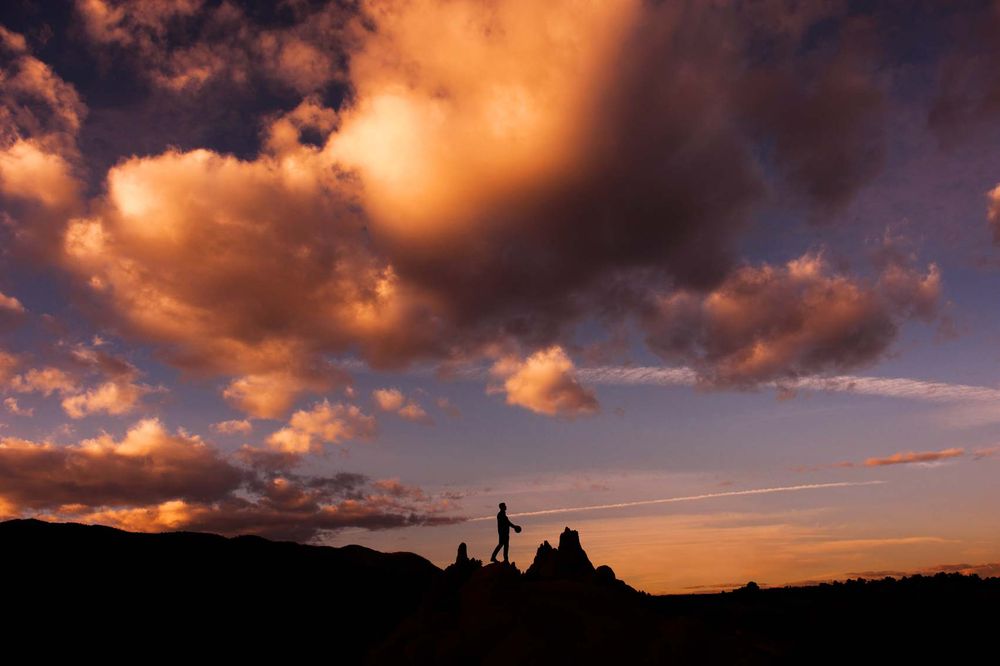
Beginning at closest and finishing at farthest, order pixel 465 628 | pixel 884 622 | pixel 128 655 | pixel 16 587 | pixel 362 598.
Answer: pixel 884 622
pixel 465 628
pixel 128 655
pixel 16 587
pixel 362 598

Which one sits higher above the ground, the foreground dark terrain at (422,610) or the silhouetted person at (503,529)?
the silhouetted person at (503,529)

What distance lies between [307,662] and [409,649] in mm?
30027

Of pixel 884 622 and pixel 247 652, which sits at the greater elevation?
pixel 884 622

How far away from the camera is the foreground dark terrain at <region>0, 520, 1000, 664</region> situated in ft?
70.2

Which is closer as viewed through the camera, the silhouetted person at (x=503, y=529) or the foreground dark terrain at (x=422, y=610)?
the foreground dark terrain at (x=422, y=610)

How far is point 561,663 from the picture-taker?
2259cm

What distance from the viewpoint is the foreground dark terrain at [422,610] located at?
70.2ft

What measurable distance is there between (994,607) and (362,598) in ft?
206

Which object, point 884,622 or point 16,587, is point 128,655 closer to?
point 16,587

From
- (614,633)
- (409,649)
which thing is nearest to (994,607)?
(614,633)

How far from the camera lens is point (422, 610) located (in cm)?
2977

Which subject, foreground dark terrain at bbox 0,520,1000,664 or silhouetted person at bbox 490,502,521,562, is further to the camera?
silhouetted person at bbox 490,502,521,562

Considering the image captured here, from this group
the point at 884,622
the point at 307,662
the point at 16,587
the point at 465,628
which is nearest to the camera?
the point at 884,622

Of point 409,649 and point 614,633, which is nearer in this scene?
point 614,633
